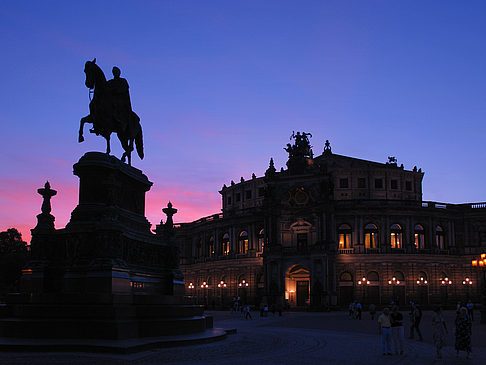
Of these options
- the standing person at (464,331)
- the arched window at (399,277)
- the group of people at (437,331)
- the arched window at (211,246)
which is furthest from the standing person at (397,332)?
the arched window at (211,246)

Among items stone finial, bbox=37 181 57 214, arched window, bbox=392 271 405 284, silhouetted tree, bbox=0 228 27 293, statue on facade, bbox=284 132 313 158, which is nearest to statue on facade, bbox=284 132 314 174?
statue on facade, bbox=284 132 313 158

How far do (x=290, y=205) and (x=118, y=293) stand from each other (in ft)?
186

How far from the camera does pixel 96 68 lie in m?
24.1

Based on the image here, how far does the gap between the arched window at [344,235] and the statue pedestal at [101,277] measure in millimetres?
51341

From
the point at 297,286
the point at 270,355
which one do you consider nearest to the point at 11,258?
the point at 297,286

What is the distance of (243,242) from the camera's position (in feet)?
268

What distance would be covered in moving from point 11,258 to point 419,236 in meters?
62.0

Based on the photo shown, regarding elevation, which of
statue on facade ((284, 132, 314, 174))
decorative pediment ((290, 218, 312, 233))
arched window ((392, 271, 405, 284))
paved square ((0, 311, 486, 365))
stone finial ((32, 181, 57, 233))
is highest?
statue on facade ((284, 132, 314, 174))

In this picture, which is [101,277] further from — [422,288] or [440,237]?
[440,237]

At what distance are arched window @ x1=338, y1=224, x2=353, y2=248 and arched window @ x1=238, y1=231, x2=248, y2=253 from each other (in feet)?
47.9

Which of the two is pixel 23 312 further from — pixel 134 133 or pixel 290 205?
pixel 290 205

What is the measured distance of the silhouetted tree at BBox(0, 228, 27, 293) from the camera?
84438 millimetres

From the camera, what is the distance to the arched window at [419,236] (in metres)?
73.9

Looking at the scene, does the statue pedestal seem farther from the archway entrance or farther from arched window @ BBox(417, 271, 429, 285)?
arched window @ BBox(417, 271, 429, 285)
